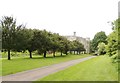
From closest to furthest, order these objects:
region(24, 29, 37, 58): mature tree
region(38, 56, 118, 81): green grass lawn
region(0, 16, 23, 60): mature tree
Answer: region(38, 56, 118, 81): green grass lawn, region(0, 16, 23, 60): mature tree, region(24, 29, 37, 58): mature tree

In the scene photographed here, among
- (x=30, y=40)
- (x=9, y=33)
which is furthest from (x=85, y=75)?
(x=30, y=40)

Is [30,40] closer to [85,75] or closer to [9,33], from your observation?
[9,33]

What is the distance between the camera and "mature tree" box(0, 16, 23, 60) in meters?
52.0

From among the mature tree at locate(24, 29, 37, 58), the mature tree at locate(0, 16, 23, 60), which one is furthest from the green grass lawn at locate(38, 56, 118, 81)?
the mature tree at locate(24, 29, 37, 58)

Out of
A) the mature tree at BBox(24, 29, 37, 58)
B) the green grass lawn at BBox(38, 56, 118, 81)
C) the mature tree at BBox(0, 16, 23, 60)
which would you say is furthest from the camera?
the mature tree at BBox(24, 29, 37, 58)

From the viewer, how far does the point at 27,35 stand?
5781cm

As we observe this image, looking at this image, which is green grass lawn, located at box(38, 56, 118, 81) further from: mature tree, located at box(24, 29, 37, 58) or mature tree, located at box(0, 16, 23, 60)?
mature tree, located at box(24, 29, 37, 58)

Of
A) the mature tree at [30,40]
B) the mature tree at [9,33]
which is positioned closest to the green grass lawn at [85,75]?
the mature tree at [9,33]

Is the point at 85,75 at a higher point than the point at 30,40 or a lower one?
lower

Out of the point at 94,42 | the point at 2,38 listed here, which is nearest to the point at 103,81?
the point at 2,38

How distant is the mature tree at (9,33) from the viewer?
5203cm

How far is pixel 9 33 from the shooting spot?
5247 cm

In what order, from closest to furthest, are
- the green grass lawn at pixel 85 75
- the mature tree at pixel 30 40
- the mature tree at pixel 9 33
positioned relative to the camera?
1. the green grass lawn at pixel 85 75
2. the mature tree at pixel 9 33
3. the mature tree at pixel 30 40

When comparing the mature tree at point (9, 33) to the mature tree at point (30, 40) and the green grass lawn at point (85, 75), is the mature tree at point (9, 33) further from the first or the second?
the green grass lawn at point (85, 75)
